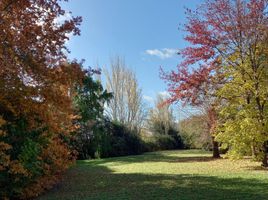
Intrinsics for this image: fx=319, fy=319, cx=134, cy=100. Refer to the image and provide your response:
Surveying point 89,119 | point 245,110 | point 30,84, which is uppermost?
point 89,119

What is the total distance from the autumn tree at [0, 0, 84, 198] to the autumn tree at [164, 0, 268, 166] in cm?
539

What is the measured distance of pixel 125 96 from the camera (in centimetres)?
3300

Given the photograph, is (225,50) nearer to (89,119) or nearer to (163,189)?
(163,189)

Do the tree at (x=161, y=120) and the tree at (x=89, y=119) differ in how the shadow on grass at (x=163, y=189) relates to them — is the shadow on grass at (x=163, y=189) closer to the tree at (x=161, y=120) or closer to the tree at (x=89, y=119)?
Result: the tree at (x=89, y=119)

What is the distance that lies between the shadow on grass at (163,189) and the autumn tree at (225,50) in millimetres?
3645

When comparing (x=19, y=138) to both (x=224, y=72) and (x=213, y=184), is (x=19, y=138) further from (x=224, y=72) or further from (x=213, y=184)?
(x=224, y=72)

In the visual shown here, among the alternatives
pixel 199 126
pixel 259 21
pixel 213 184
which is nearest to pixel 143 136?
pixel 199 126

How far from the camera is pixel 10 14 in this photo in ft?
25.5

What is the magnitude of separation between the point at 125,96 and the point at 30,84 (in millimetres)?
25207

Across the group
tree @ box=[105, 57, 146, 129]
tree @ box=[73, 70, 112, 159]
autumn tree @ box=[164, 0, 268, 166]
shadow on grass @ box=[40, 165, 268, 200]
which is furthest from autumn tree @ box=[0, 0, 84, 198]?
tree @ box=[105, 57, 146, 129]

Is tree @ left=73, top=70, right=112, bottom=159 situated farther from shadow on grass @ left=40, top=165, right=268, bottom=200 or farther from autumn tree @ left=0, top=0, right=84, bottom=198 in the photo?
autumn tree @ left=0, top=0, right=84, bottom=198

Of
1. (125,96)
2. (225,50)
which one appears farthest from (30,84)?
(125,96)

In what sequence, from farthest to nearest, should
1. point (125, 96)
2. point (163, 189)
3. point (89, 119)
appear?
point (125, 96) < point (89, 119) < point (163, 189)

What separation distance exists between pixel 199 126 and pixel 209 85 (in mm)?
9040
